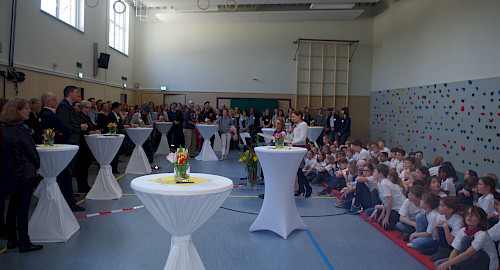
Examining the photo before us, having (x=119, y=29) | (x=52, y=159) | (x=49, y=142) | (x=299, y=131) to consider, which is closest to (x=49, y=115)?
(x=49, y=142)

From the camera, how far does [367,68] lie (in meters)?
14.8

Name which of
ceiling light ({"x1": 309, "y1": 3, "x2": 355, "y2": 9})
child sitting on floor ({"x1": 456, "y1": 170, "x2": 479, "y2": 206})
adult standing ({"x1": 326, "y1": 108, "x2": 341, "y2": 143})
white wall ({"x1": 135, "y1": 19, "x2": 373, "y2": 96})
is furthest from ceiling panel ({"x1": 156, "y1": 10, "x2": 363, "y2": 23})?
child sitting on floor ({"x1": 456, "y1": 170, "x2": 479, "y2": 206})

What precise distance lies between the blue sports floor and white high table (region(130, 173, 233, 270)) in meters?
0.75

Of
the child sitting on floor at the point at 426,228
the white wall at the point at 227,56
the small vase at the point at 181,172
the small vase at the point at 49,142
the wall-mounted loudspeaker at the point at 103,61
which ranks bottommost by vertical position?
the child sitting on floor at the point at 426,228

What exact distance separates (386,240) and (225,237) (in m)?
1.77

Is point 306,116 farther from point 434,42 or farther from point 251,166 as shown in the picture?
point 251,166

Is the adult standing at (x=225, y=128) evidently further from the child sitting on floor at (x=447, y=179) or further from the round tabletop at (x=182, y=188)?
the round tabletop at (x=182, y=188)

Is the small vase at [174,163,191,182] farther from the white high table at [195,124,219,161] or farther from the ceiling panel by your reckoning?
the ceiling panel

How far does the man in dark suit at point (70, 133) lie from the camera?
5.02 meters

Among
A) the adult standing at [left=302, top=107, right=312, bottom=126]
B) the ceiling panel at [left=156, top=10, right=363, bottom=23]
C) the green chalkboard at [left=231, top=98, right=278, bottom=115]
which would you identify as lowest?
the adult standing at [left=302, top=107, right=312, bottom=126]

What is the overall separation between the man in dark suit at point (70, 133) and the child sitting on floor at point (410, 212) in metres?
3.95

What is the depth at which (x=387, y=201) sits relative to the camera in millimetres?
4520

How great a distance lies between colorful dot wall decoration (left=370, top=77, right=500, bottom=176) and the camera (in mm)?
7898

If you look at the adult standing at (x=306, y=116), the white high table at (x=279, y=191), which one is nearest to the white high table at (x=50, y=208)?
the white high table at (x=279, y=191)
